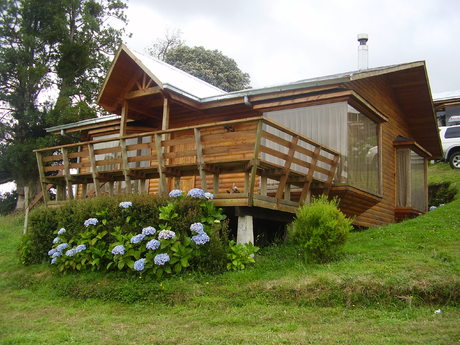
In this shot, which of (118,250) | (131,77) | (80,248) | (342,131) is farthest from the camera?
(131,77)

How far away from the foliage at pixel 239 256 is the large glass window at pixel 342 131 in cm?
354

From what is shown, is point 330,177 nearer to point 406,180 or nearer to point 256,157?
point 256,157

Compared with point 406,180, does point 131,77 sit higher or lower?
higher

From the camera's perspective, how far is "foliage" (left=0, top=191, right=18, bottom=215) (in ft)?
100.0

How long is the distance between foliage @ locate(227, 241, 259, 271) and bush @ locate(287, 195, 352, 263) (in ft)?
3.55

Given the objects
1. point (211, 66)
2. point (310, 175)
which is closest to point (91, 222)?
point (310, 175)

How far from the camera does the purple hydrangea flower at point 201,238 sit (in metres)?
10.2

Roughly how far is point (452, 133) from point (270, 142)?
44.7 ft

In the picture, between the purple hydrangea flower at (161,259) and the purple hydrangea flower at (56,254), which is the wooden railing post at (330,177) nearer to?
the purple hydrangea flower at (161,259)

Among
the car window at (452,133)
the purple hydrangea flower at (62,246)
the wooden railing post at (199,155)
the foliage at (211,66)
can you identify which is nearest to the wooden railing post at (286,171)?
the wooden railing post at (199,155)

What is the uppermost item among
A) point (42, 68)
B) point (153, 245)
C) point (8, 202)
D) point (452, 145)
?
point (42, 68)

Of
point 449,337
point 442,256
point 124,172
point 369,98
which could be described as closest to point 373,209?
point 369,98

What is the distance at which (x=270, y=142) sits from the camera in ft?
46.5

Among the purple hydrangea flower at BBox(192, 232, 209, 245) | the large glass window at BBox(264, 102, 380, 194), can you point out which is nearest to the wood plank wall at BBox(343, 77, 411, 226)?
the large glass window at BBox(264, 102, 380, 194)
